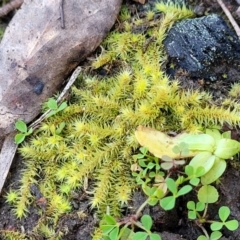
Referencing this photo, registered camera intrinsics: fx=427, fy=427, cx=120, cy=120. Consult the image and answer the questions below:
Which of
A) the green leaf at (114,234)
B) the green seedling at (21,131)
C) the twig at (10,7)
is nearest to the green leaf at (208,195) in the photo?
the green leaf at (114,234)

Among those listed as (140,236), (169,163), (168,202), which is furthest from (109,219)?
(169,163)

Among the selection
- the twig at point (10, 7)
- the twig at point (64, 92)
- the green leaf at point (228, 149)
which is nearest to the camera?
the green leaf at point (228, 149)

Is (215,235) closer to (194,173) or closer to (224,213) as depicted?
(224,213)

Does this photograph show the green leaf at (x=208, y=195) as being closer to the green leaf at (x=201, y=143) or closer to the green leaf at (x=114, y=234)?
the green leaf at (x=201, y=143)

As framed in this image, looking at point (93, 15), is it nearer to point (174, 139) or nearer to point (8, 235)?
point (174, 139)

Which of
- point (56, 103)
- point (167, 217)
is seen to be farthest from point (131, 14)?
point (167, 217)

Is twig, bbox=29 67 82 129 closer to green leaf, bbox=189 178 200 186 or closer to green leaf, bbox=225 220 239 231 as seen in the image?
green leaf, bbox=189 178 200 186

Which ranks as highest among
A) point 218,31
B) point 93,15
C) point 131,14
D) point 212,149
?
point 93,15
